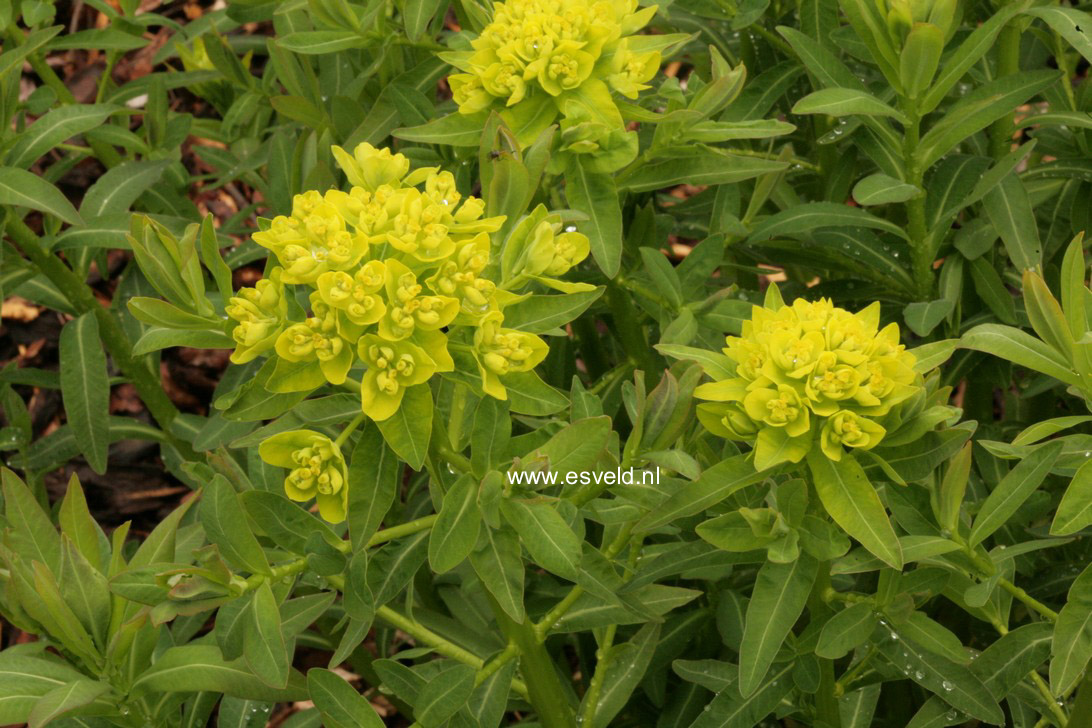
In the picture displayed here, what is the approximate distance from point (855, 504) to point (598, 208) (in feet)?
2.23

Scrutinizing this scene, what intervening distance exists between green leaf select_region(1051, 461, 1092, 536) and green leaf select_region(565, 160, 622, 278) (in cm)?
78

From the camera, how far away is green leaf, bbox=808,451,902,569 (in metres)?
1.64

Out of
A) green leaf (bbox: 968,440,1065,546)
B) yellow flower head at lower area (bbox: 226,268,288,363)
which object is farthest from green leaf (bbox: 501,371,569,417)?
green leaf (bbox: 968,440,1065,546)

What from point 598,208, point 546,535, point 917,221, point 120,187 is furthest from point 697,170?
point 120,187

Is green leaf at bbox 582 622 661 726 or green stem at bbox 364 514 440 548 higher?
green stem at bbox 364 514 440 548

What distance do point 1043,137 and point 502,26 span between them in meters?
1.38

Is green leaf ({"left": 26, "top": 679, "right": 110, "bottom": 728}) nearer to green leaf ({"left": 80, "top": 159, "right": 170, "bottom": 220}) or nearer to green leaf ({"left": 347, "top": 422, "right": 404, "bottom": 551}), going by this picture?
green leaf ({"left": 347, "top": 422, "right": 404, "bottom": 551})

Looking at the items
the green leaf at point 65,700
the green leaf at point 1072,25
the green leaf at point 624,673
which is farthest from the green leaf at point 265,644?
the green leaf at point 1072,25

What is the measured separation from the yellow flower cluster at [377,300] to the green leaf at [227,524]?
10.7 inches

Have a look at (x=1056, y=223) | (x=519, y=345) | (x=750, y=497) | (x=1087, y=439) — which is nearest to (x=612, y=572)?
(x=750, y=497)

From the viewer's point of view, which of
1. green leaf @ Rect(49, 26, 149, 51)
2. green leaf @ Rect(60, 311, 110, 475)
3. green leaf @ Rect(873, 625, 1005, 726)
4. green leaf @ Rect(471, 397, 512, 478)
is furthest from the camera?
green leaf @ Rect(49, 26, 149, 51)

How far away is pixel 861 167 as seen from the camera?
2682mm

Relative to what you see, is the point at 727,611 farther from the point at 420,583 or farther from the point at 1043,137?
the point at 1043,137

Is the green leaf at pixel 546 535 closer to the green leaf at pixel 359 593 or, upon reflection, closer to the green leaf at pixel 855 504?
the green leaf at pixel 359 593
